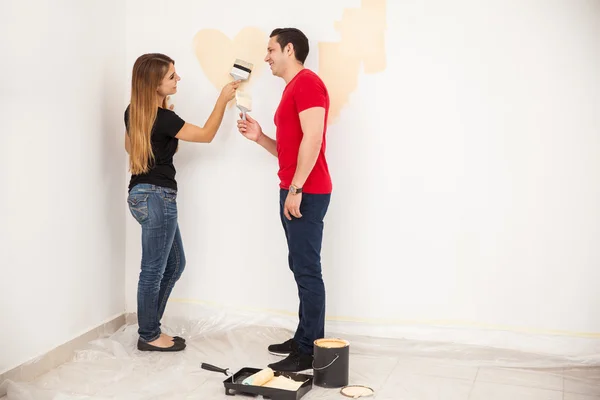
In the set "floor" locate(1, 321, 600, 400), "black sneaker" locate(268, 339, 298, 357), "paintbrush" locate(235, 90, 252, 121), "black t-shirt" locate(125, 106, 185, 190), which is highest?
"paintbrush" locate(235, 90, 252, 121)

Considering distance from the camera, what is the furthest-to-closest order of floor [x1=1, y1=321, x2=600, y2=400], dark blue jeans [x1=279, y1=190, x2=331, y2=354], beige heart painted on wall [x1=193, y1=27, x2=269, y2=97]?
beige heart painted on wall [x1=193, y1=27, x2=269, y2=97]
dark blue jeans [x1=279, y1=190, x2=331, y2=354]
floor [x1=1, y1=321, x2=600, y2=400]

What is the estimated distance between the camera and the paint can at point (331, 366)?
2502 mm

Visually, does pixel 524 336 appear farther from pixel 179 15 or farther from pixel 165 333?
pixel 179 15

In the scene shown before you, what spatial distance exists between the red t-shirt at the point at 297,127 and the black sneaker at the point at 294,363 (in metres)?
0.72

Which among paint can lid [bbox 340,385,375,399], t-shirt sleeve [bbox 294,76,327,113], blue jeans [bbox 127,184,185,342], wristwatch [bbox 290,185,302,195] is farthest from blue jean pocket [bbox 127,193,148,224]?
paint can lid [bbox 340,385,375,399]

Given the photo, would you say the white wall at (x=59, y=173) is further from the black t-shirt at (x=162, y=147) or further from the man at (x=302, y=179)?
the man at (x=302, y=179)

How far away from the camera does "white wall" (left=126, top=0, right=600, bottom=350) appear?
2744mm

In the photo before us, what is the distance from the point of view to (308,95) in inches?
102

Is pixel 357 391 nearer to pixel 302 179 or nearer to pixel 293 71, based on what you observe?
pixel 302 179

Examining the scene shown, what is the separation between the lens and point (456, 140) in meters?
2.87

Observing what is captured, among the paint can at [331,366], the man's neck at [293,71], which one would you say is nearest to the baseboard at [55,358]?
the paint can at [331,366]

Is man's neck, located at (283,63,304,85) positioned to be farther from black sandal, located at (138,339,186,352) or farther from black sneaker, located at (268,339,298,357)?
black sandal, located at (138,339,186,352)

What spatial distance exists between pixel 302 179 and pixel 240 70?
72 cm

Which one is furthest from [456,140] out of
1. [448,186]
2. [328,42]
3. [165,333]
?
[165,333]
